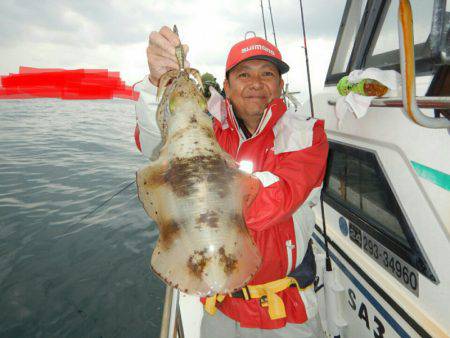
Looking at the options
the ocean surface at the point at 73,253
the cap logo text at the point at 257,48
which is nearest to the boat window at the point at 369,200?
the cap logo text at the point at 257,48

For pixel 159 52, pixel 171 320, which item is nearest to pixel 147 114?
pixel 159 52

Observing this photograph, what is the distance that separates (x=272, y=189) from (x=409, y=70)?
1128 mm

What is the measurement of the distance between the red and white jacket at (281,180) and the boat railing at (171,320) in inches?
20.6

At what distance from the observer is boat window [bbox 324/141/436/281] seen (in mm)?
2168

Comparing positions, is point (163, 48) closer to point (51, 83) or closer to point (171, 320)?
point (171, 320)

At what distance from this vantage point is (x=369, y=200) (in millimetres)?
2783

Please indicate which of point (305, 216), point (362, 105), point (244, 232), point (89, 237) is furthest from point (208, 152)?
point (89, 237)

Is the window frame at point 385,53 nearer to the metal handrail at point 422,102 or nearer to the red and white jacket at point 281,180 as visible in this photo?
the metal handrail at point 422,102

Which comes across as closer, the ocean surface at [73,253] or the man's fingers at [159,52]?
the man's fingers at [159,52]

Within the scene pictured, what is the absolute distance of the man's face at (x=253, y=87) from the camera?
3465 millimetres

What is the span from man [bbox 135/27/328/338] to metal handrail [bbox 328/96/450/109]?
0.58 metres

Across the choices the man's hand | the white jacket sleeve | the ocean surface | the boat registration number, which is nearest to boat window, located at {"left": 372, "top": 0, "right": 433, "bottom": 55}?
the boat registration number

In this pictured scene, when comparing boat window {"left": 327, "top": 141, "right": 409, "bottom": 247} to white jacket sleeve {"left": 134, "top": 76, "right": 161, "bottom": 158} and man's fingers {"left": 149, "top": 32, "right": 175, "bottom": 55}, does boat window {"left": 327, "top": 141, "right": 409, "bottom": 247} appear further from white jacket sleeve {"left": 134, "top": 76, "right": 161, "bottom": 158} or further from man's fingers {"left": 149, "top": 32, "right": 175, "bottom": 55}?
white jacket sleeve {"left": 134, "top": 76, "right": 161, "bottom": 158}

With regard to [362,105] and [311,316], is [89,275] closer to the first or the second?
[311,316]
